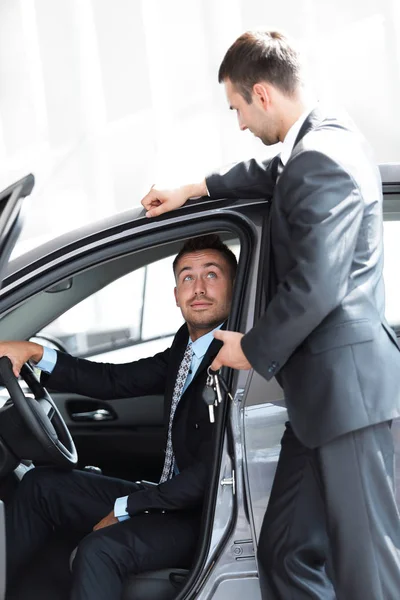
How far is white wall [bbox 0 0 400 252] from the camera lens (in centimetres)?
614

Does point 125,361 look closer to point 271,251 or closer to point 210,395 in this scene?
point 210,395

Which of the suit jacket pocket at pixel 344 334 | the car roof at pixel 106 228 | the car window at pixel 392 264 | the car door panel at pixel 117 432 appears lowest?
the car door panel at pixel 117 432

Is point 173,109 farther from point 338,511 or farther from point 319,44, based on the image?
point 338,511

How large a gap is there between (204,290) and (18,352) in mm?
552

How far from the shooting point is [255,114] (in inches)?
84.6

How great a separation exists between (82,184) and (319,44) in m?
2.01

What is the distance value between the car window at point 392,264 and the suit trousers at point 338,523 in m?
0.38

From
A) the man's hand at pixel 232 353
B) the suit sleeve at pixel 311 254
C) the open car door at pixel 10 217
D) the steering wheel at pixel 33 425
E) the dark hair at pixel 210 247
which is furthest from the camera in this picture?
the dark hair at pixel 210 247

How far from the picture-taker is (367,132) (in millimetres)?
6129

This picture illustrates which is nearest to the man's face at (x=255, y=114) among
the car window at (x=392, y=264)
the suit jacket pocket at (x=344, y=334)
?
the car window at (x=392, y=264)

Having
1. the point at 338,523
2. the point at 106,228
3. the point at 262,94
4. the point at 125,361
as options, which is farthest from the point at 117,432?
the point at 262,94

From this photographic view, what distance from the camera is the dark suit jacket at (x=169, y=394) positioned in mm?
2309

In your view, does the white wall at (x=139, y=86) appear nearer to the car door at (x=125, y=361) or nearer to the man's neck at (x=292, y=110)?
the car door at (x=125, y=361)

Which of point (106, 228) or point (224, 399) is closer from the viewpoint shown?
point (224, 399)
